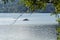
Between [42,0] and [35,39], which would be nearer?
[42,0]

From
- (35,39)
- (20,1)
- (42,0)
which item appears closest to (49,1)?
(42,0)

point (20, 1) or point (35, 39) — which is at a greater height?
point (20, 1)

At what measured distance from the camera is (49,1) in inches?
51.5

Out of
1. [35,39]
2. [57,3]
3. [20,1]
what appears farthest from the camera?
[35,39]

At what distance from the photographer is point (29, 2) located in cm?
129

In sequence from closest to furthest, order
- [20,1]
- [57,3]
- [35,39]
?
[57,3] → [20,1] → [35,39]

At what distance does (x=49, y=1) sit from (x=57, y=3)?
0.28 feet

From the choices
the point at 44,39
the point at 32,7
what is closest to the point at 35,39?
the point at 44,39

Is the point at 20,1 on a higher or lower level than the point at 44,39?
higher

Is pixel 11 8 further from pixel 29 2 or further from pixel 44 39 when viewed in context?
pixel 44 39

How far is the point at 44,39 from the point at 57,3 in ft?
25.9

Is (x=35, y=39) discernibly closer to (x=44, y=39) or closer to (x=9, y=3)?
(x=44, y=39)

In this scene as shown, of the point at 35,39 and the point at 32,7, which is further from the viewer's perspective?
the point at 35,39

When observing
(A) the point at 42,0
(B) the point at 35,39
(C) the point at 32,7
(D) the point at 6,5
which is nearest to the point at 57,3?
(A) the point at 42,0
